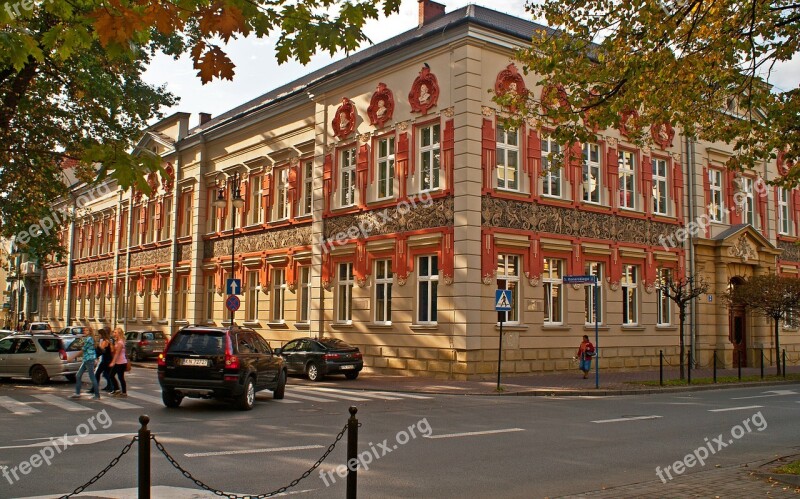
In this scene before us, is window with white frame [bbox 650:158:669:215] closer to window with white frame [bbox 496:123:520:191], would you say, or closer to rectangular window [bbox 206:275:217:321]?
window with white frame [bbox 496:123:520:191]

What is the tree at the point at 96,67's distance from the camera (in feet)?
17.9

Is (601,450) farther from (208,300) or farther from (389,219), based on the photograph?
(208,300)

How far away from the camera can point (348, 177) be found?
3009 centimetres

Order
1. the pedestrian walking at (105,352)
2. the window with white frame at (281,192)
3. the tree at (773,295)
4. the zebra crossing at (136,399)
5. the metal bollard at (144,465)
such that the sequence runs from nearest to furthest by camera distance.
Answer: the metal bollard at (144,465)
the zebra crossing at (136,399)
the pedestrian walking at (105,352)
the tree at (773,295)
the window with white frame at (281,192)

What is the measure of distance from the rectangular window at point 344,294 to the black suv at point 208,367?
12629 millimetres

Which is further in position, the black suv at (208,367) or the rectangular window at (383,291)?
the rectangular window at (383,291)

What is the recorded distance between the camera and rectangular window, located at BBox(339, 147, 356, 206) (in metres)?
29.6

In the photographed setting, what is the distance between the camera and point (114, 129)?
76.0 ft

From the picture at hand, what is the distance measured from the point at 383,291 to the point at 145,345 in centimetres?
1578

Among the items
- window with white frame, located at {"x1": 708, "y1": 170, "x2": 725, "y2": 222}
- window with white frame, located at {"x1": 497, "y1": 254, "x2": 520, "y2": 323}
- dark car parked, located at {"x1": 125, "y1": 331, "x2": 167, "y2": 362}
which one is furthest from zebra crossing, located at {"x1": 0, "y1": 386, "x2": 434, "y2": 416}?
window with white frame, located at {"x1": 708, "y1": 170, "x2": 725, "y2": 222}

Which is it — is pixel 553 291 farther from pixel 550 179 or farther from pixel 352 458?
pixel 352 458

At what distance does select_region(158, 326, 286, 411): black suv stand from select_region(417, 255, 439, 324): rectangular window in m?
9.77

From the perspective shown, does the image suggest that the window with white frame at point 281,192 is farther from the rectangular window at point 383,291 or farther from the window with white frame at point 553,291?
the window with white frame at point 553,291

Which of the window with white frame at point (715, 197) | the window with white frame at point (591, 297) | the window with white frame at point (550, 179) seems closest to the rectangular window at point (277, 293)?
the window with white frame at point (550, 179)
